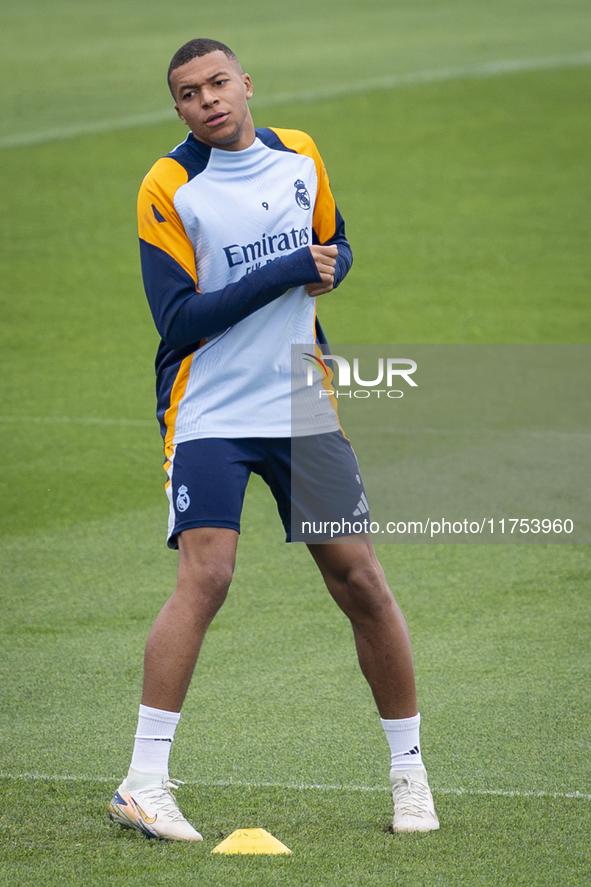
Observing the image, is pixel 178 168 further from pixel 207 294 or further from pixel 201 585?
pixel 201 585

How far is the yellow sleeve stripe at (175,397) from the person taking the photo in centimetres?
331

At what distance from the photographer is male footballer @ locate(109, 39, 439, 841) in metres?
3.16

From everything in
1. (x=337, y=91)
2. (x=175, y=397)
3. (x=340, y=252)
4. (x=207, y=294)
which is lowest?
(x=175, y=397)

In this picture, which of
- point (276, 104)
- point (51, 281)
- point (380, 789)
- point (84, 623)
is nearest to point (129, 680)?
point (84, 623)

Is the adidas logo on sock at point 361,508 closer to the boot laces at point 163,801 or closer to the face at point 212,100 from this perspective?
the boot laces at point 163,801

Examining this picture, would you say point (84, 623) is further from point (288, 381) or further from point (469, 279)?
point (469, 279)

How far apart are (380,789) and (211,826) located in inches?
23.3

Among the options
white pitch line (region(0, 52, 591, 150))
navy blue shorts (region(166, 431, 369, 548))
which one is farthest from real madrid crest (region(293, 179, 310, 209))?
white pitch line (region(0, 52, 591, 150))

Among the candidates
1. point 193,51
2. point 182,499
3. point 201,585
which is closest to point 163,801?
point 201,585

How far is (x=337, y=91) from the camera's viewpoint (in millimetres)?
20422

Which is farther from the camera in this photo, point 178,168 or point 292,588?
point 292,588

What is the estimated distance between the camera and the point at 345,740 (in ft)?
13.2

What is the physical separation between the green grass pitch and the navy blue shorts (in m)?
0.84

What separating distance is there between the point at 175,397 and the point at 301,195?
67cm
